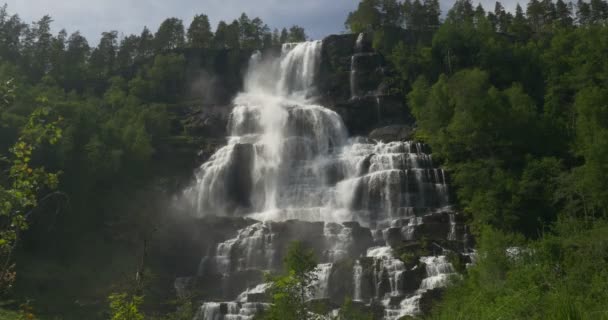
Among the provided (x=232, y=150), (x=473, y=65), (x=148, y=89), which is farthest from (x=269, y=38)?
(x=232, y=150)

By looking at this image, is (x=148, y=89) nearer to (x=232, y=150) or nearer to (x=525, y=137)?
(x=232, y=150)

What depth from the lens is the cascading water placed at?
1433 inches

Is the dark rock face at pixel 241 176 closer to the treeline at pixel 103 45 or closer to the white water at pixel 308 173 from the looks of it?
the white water at pixel 308 173

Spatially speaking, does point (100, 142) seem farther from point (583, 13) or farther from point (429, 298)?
point (583, 13)

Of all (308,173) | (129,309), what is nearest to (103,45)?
(308,173)

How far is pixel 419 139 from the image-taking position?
187 ft

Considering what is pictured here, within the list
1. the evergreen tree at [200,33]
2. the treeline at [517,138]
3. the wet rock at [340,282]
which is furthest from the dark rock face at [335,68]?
the wet rock at [340,282]

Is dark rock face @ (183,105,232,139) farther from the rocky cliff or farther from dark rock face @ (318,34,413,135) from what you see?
dark rock face @ (318,34,413,135)

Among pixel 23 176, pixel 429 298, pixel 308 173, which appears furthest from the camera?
pixel 308 173

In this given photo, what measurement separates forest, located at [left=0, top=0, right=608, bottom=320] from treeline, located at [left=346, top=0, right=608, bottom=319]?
0.14 m

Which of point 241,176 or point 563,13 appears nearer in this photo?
point 241,176

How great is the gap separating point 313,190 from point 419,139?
39.2 ft

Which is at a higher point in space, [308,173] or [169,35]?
[169,35]

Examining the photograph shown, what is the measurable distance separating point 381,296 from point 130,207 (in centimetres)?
2721
